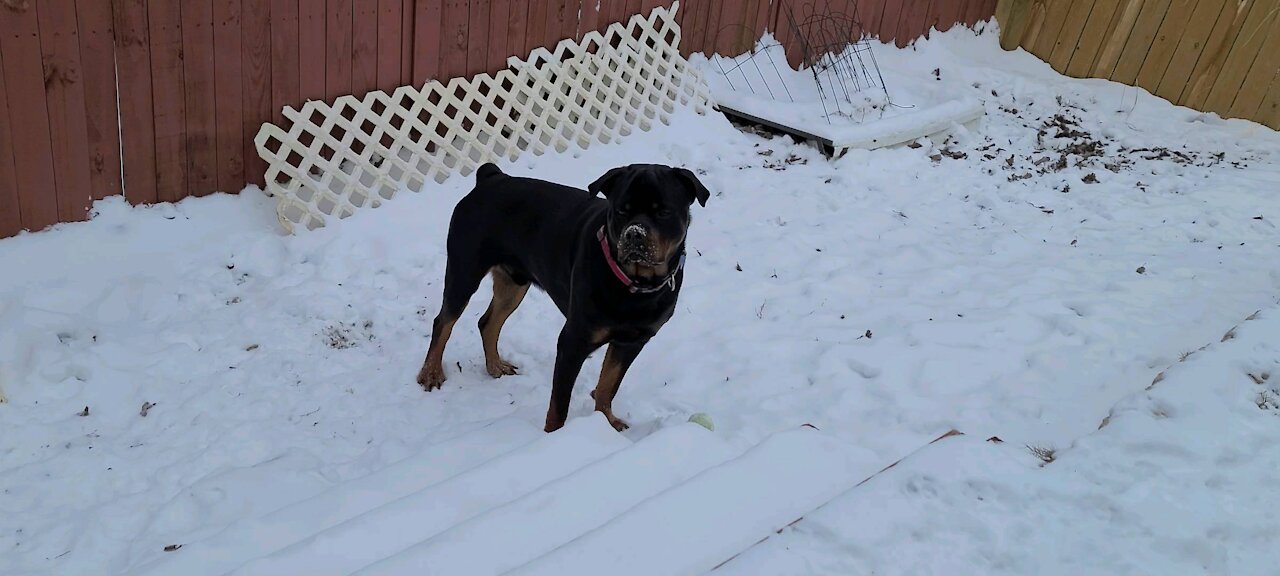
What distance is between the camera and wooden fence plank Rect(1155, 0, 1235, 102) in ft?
24.3

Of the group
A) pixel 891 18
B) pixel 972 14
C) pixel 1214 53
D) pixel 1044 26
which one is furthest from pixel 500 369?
pixel 1044 26

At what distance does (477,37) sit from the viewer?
17.6 feet

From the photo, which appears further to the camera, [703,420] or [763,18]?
[763,18]

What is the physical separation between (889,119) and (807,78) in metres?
1.14

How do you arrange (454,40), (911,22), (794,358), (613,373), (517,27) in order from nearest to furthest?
1. (613,373)
2. (794,358)
3. (454,40)
4. (517,27)
5. (911,22)

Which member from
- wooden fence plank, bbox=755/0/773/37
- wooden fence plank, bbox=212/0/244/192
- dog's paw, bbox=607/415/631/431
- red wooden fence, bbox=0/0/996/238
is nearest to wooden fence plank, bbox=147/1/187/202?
red wooden fence, bbox=0/0/996/238

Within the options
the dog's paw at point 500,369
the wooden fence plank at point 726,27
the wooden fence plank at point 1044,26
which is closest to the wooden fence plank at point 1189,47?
the wooden fence plank at point 1044,26

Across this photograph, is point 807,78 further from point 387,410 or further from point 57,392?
point 57,392

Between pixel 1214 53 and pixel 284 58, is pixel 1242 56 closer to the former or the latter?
pixel 1214 53

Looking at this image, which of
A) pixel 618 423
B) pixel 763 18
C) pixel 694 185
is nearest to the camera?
pixel 694 185

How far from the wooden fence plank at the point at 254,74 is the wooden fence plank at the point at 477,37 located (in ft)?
3.65

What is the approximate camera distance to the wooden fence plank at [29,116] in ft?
12.3

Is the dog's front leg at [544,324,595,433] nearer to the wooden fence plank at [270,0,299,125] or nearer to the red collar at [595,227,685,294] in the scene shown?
the red collar at [595,227,685,294]

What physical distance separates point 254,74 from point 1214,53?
7.54 m
